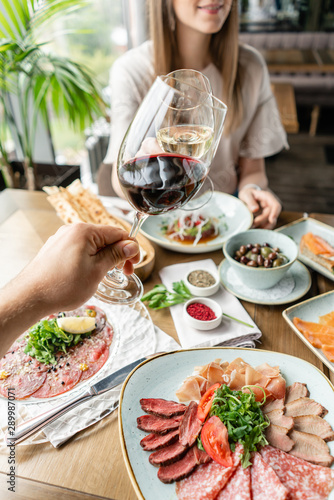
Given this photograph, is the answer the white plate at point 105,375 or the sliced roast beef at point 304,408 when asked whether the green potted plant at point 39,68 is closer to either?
the white plate at point 105,375

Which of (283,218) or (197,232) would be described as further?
(283,218)

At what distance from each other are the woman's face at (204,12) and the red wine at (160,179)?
1188mm

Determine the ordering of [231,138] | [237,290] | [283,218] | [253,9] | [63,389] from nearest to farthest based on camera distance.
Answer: [63,389]
[237,290]
[283,218]
[231,138]
[253,9]

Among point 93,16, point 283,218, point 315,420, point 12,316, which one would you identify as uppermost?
point 93,16

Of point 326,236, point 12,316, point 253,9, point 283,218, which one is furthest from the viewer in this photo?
point 253,9

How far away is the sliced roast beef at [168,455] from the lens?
767 mm

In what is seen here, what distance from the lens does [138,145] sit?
0.80m

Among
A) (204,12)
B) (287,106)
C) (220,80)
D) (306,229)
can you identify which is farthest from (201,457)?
(287,106)

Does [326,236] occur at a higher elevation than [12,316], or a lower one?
lower

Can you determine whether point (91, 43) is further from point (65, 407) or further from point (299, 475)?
point (299, 475)

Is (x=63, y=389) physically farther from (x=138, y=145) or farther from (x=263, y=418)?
(x=138, y=145)

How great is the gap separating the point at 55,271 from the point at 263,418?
1.83 ft

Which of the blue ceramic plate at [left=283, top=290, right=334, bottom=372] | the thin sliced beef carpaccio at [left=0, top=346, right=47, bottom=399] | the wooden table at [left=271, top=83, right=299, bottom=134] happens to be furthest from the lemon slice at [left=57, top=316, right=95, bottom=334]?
the wooden table at [left=271, top=83, right=299, bottom=134]

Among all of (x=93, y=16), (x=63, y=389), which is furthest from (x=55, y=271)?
(x=93, y=16)
